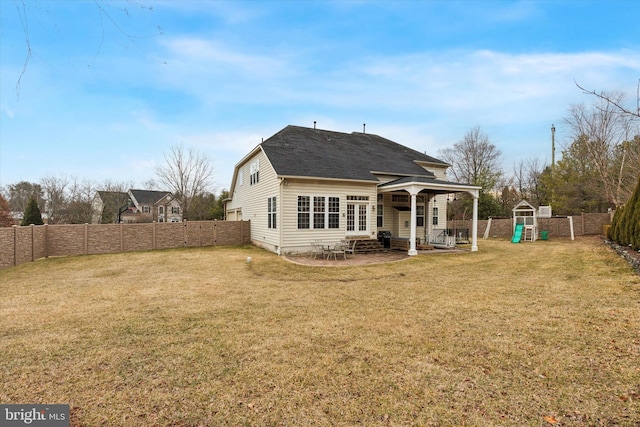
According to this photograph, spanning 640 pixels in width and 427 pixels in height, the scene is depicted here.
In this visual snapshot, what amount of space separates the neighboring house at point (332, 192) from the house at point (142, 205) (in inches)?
1011

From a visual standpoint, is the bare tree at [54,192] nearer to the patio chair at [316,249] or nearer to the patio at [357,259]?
the patio chair at [316,249]

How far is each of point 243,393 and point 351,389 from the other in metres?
1.09

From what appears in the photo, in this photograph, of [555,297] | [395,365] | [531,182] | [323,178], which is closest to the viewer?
[395,365]

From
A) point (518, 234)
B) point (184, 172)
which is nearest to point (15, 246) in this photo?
point (184, 172)

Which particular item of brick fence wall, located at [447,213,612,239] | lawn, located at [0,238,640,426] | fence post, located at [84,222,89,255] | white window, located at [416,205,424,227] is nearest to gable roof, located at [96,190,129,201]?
fence post, located at [84,222,89,255]

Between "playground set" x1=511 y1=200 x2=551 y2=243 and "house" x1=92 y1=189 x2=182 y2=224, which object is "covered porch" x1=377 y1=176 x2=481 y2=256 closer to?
"playground set" x1=511 y1=200 x2=551 y2=243

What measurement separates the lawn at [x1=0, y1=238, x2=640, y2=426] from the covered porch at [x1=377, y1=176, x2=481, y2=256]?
5575mm

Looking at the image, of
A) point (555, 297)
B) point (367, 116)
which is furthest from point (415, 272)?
point (367, 116)

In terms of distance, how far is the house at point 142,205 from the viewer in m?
36.1

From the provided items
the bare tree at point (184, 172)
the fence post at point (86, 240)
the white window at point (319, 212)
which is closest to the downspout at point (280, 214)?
the white window at point (319, 212)

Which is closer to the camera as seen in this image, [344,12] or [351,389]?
[351,389]

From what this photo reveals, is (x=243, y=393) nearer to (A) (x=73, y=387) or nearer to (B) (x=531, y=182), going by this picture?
(A) (x=73, y=387)

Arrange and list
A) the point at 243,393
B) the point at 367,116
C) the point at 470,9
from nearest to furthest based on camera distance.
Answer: the point at 243,393
the point at 470,9
the point at 367,116

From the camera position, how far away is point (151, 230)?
52.4 feet
